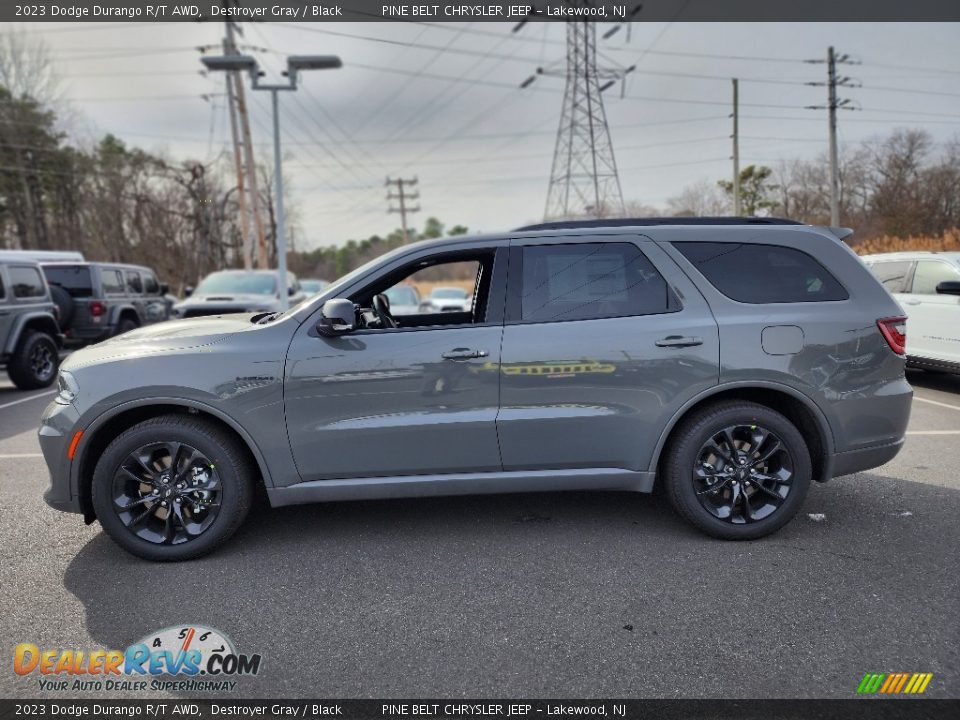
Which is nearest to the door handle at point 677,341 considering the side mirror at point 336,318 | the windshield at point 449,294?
the side mirror at point 336,318

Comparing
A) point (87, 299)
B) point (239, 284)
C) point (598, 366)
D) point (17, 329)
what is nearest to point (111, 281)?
point (87, 299)

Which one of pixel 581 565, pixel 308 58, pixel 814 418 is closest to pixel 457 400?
pixel 581 565

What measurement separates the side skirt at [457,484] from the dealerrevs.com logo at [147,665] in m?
0.90

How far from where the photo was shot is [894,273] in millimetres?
8883

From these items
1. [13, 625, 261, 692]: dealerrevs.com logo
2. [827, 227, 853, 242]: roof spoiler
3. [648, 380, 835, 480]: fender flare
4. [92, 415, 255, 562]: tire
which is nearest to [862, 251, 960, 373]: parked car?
[827, 227, 853, 242]: roof spoiler

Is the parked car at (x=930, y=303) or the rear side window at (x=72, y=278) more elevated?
the rear side window at (x=72, y=278)

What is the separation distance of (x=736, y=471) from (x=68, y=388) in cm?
384

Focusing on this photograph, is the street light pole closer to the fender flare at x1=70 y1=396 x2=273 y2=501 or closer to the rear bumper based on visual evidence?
the fender flare at x1=70 y1=396 x2=273 y2=501

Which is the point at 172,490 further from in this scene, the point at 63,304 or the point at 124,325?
the point at 124,325

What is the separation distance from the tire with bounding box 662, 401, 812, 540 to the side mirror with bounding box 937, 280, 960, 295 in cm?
573

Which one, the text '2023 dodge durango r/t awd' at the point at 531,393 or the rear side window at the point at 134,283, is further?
the rear side window at the point at 134,283

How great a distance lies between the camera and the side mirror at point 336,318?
327cm

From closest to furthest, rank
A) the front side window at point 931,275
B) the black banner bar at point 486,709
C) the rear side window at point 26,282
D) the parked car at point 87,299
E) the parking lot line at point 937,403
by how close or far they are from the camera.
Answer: the black banner bar at point 486,709, the parking lot line at point 937,403, the front side window at point 931,275, the rear side window at point 26,282, the parked car at point 87,299

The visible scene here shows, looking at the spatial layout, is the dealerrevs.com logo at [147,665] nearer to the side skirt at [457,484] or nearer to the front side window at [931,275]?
the side skirt at [457,484]
